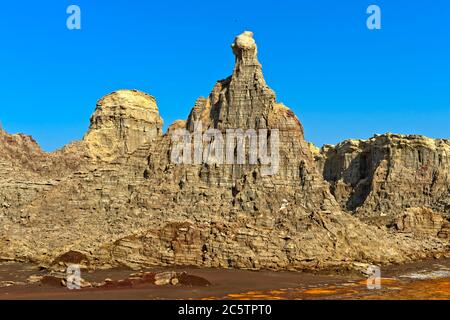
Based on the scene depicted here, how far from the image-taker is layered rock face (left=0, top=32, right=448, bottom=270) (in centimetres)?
5141

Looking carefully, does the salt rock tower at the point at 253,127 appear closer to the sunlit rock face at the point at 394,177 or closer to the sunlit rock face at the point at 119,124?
the sunlit rock face at the point at 119,124

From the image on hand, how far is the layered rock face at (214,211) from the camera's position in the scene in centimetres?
5141

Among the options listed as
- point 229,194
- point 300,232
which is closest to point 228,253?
point 300,232

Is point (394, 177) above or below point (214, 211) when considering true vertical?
above

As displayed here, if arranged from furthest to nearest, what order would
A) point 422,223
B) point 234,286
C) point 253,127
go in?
point 422,223 < point 253,127 < point 234,286

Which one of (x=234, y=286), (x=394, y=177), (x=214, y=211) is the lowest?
(x=234, y=286)

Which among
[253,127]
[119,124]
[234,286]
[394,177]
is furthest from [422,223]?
[119,124]

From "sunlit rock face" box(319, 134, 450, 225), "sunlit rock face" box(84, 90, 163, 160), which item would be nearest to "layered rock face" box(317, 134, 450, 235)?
"sunlit rock face" box(319, 134, 450, 225)

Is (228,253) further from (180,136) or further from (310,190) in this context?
(180,136)

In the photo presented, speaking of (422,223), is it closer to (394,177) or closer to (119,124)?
(394,177)

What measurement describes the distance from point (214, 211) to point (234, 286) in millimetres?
23779

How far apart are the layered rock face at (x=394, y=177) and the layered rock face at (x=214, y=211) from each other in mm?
31988

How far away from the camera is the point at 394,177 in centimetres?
10906

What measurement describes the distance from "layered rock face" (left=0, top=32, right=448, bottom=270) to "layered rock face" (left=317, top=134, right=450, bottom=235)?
32.0 metres
